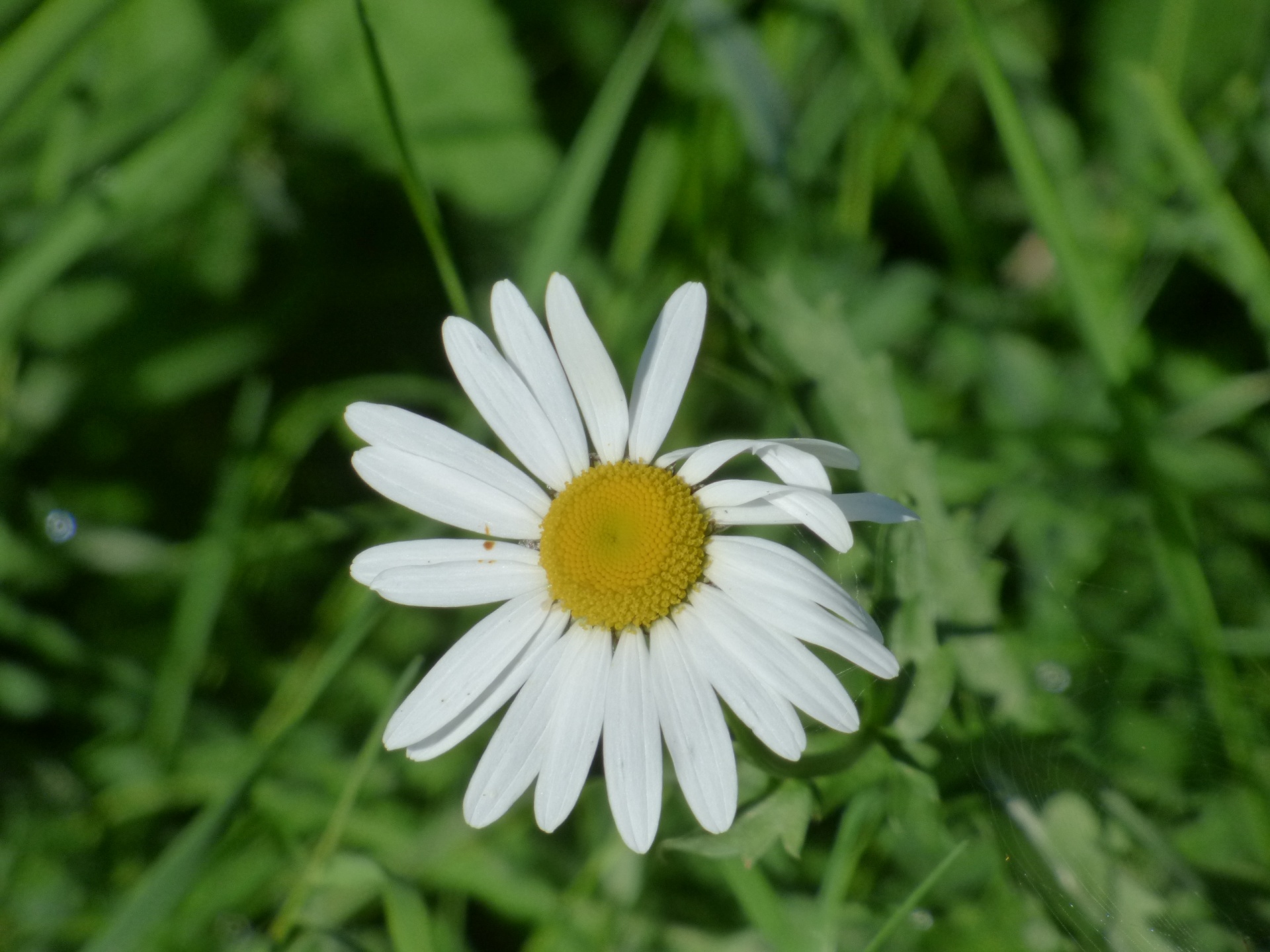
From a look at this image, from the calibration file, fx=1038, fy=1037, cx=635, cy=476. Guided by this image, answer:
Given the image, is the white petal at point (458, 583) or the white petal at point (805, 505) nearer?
the white petal at point (805, 505)

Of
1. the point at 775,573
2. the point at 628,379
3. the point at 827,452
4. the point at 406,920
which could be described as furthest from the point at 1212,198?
the point at 406,920

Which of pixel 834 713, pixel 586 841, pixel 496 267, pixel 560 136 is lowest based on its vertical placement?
pixel 586 841

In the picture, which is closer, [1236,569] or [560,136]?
[1236,569]

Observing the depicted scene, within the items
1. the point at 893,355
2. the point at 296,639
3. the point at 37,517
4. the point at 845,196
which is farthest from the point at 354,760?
the point at 845,196

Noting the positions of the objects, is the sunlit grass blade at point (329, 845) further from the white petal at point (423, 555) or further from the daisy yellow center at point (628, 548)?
the daisy yellow center at point (628, 548)

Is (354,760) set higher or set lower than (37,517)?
lower

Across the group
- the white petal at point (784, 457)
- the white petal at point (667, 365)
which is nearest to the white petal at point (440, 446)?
the white petal at point (667, 365)

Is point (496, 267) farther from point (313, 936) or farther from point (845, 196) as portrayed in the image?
point (313, 936)
